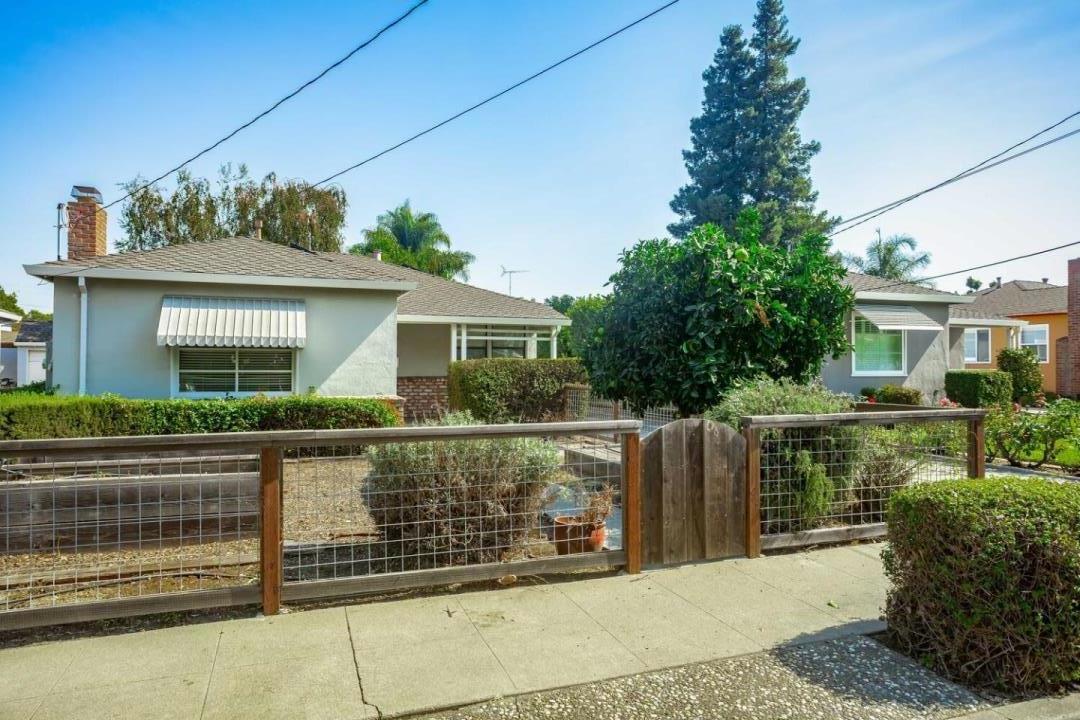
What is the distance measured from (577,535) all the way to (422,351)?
1395cm

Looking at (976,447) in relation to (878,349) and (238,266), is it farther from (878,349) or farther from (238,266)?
(878,349)

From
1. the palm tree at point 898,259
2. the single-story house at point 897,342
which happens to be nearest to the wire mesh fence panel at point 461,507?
the single-story house at point 897,342

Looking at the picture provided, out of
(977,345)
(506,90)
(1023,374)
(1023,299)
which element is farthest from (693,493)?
(1023,299)

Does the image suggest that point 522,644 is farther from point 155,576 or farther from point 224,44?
point 224,44

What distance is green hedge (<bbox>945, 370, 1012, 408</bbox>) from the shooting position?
58.2 feet

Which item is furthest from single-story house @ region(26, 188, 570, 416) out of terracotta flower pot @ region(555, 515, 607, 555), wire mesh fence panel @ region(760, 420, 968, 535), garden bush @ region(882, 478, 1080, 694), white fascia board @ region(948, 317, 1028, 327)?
white fascia board @ region(948, 317, 1028, 327)

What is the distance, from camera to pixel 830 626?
3.80 meters

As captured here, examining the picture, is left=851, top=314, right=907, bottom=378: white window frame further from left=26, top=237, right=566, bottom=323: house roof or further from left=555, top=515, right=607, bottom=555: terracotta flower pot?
left=555, top=515, right=607, bottom=555: terracotta flower pot

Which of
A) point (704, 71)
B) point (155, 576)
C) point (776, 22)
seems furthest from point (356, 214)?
point (155, 576)

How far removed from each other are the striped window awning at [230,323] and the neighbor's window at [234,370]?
0.47 m

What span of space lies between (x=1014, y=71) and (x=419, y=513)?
489 inches

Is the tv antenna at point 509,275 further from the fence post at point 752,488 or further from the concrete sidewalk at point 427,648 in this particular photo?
the concrete sidewalk at point 427,648

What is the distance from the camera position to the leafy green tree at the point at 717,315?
23.5 feet

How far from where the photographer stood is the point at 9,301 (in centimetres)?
4766
